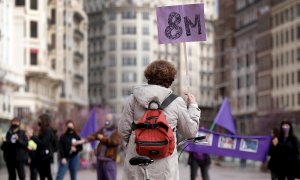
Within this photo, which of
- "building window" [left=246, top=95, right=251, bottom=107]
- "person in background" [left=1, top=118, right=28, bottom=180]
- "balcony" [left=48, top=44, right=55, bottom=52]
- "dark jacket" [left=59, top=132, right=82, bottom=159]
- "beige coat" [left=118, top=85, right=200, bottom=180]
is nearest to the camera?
"beige coat" [left=118, top=85, right=200, bottom=180]

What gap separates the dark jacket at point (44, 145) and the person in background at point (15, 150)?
0.78m

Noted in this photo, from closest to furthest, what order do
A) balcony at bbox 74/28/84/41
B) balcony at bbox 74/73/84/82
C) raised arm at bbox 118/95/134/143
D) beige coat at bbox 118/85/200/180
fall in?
beige coat at bbox 118/85/200/180 → raised arm at bbox 118/95/134/143 → balcony at bbox 74/28/84/41 → balcony at bbox 74/73/84/82

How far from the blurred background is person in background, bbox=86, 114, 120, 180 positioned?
43850 millimetres

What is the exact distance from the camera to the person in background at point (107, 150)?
816 inches

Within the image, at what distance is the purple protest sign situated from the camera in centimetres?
1120

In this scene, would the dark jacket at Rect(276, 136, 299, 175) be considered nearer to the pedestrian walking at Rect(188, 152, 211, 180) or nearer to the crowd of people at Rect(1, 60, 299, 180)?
the crowd of people at Rect(1, 60, 299, 180)

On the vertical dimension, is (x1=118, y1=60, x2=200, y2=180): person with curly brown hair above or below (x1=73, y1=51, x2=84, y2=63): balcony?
below

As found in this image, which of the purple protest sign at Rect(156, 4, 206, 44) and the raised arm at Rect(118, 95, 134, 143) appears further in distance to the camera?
the purple protest sign at Rect(156, 4, 206, 44)

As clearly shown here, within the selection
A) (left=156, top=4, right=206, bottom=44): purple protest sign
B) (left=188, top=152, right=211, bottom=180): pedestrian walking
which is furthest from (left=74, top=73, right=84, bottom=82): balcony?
(left=156, top=4, right=206, bottom=44): purple protest sign

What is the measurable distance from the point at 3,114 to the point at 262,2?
2264 inches

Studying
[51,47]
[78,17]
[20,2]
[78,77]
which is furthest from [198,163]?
[78,17]

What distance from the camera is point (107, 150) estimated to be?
2089cm

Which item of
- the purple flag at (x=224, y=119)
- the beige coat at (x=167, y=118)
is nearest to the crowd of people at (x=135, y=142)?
the beige coat at (x=167, y=118)

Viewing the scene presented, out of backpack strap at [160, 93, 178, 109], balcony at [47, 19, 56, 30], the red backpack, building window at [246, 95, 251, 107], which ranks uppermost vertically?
balcony at [47, 19, 56, 30]
